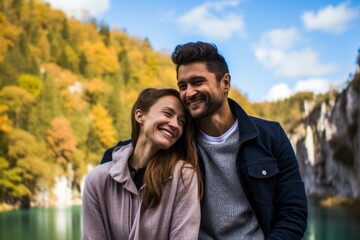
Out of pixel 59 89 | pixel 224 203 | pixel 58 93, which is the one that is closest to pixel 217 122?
pixel 224 203

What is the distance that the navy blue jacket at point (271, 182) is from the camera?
2842 mm

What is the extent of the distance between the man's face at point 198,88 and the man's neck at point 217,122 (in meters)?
0.09

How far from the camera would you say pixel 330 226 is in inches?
744

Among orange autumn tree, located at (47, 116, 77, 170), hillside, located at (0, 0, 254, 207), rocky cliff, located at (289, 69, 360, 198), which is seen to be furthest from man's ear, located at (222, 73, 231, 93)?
orange autumn tree, located at (47, 116, 77, 170)

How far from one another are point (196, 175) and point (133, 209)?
1.33 feet

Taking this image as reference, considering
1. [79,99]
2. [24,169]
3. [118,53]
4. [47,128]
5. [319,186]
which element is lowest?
[319,186]

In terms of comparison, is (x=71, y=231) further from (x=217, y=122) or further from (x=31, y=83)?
(x=31, y=83)

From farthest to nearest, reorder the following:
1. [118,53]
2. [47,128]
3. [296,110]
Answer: [296,110] < [118,53] < [47,128]

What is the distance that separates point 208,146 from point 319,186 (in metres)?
46.7

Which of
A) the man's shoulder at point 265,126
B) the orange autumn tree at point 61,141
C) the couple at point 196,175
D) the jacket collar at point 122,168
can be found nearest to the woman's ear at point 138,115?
the couple at point 196,175

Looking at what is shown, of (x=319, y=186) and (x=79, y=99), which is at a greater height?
(x=79, y=99)

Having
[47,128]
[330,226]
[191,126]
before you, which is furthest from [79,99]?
[191,126]

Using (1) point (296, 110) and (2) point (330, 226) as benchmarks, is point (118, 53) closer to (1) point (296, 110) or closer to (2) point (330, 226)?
(1) point (296, 110)

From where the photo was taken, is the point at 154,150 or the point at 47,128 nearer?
the point at 154,150
